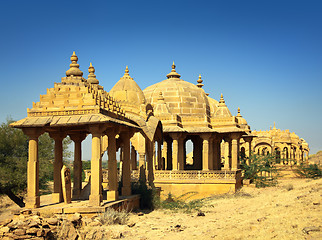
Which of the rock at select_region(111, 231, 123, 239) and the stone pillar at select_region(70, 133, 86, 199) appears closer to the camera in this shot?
the rock at select_region(111, 231, 123, 239)

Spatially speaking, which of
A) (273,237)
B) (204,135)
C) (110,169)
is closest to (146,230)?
(110,169)

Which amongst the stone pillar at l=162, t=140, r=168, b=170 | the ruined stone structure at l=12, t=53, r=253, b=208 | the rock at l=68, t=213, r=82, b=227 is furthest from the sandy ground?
the stone pillar at l=162, t=140, r=168, b=170

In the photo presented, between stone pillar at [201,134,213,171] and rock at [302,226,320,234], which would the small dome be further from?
rock at [302,226,320,234]

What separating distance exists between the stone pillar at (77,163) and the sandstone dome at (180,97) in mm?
11155

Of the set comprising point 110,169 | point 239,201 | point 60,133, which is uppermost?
point 60,133

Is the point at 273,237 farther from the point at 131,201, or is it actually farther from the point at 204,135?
the point at 204,135

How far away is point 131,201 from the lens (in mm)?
16031

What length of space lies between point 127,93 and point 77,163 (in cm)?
522

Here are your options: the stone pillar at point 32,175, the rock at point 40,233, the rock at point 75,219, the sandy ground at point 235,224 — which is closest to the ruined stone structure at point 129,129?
the stone pillar at point 32,175

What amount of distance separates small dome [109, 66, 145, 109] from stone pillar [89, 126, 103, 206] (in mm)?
5956

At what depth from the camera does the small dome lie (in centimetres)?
2003

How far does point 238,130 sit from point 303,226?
1598 cm

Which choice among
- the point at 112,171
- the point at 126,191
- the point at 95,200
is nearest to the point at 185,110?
the point at 126,191

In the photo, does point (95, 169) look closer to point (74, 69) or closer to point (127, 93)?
point (74, 69)
